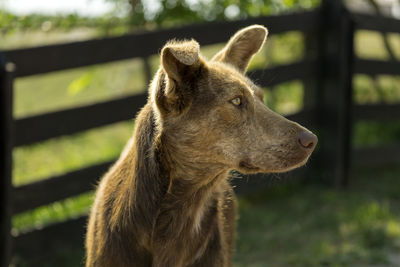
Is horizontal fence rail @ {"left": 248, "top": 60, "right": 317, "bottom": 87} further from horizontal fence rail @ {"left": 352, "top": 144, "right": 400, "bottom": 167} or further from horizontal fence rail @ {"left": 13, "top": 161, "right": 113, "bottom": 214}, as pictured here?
horizontal fence rail @ {"left": 13, "top": 161, "right": 113, "bottom": 214}

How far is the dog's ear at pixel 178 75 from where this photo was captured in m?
2.56

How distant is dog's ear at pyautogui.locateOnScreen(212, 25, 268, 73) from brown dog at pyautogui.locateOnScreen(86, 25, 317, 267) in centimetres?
42

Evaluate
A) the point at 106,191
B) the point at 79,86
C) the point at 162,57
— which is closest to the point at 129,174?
the point at 106,191

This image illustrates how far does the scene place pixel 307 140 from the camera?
2678mm

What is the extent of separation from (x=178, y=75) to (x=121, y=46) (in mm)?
2681

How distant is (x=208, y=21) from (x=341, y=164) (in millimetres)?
2419

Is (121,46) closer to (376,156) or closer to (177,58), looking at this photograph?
(177,58)

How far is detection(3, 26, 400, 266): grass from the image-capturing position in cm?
Result: 500

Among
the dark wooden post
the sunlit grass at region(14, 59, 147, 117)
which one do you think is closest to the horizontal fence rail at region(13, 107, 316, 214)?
the dark wooden post

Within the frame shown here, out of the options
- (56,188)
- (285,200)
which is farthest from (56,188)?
(285,200)

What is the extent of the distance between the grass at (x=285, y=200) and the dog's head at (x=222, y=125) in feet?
7.50

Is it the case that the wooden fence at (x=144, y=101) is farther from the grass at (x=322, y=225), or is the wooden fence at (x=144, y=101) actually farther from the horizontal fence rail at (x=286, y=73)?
the grass at (x=322, y=225)

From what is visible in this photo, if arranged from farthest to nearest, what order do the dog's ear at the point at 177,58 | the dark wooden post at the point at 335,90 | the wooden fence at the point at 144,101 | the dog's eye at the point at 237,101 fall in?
the dark wooden post at the point at 335,90, the wooden fence at the point at 144,101, the dog's eye at the point at 237,101, the dog's ear at the point at 177,58

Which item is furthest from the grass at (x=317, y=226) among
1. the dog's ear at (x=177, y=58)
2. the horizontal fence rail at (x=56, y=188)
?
the dog's ear at (x=177, y=58)
